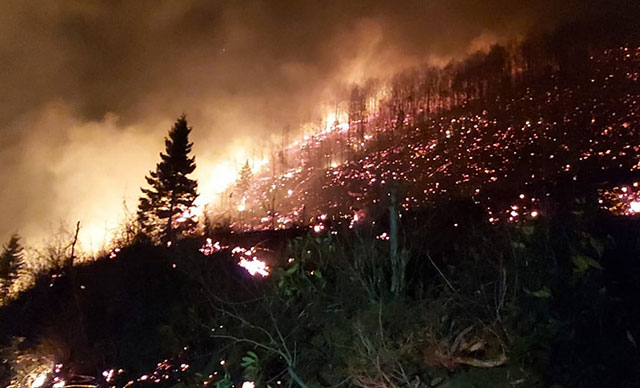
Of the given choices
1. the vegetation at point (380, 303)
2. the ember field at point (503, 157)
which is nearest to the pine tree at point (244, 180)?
the ember field at point (503, 157)

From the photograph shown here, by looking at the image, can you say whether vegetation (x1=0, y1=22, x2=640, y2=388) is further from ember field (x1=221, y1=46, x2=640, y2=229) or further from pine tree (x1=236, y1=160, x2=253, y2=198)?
pine tree (x1=236, y1=160, x2=253, y2=198)

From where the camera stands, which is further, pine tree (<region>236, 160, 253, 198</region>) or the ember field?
pine tree (<region>236, 160, 253, 198</region>)

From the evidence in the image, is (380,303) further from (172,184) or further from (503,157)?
(172,184)

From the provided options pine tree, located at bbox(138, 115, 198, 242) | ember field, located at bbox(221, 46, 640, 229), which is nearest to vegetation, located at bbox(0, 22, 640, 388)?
ember field, located at bbox(221, 46, 640, 229)

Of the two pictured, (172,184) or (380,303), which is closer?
(380,303)

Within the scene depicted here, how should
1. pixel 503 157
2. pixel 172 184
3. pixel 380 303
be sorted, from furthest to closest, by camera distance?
pixel 172 184 → pixel 503 157 → pixel 380 303

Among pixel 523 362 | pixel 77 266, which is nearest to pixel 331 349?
pixel 523 362

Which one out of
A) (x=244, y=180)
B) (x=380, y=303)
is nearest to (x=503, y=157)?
(x=380, y=303)

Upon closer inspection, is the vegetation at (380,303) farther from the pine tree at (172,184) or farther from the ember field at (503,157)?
the pine tree at (172,184)

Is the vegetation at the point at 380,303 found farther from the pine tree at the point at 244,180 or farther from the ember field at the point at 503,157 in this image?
the pine tree at the point at 244,180

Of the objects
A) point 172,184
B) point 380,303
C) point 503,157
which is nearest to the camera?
point 380,303

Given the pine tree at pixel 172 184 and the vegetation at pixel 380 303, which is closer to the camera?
the vegetation at pixel 380 303

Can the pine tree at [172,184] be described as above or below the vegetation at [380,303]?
above

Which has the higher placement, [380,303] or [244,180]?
[244,180]
